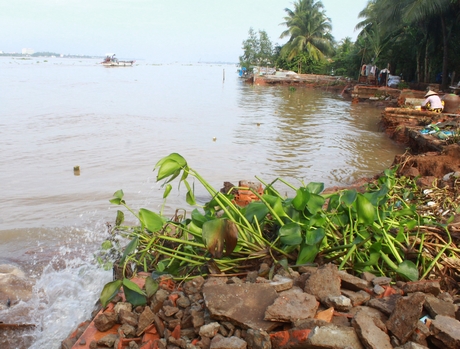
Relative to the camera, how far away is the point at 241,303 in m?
1.89

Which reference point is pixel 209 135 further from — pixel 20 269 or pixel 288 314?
pixel 288 314

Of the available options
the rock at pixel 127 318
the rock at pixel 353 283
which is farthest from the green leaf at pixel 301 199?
the rock at pixel 127 318

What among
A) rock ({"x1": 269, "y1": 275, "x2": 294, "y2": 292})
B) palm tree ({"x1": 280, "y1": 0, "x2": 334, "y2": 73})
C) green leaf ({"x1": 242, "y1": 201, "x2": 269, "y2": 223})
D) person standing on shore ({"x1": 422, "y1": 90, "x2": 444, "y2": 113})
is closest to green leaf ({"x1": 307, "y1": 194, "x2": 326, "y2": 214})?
green leaf ({"x1": 242, "y1": 201, "x2": 269, "y2": 223})

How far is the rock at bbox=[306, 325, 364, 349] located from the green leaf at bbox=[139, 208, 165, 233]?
1188 millimetres

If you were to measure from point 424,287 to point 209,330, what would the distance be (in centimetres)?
101

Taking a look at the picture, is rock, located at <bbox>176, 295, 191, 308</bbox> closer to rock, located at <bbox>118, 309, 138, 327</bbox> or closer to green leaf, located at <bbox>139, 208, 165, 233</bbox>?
rock, located at <bbox>118, 309, 138, 327</bbox>

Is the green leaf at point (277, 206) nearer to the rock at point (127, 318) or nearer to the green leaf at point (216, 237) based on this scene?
the green leaf at point (216, 237)

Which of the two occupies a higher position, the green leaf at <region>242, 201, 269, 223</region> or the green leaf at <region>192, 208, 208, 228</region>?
the green leaf at <region>242, 201, 269, 223</region>

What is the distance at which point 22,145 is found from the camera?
10.2 m

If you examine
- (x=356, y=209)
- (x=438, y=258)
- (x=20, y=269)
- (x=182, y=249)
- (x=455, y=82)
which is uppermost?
(x=455, y=82)

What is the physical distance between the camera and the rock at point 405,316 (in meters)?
1.65

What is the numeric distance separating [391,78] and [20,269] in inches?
1065

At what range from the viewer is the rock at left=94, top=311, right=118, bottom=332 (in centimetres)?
208

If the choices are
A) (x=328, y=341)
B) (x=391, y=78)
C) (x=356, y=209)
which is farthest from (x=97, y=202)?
(x=391, y=78)
